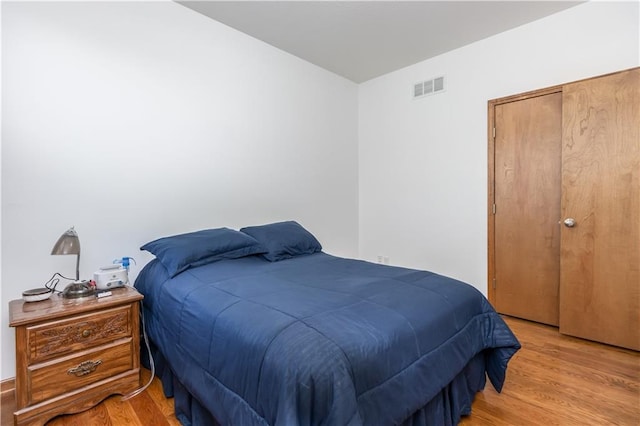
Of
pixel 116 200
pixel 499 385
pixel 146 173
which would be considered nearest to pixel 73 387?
pixel 116 200

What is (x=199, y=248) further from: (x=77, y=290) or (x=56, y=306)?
(x=56, y=306)

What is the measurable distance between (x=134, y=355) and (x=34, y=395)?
0.46 m

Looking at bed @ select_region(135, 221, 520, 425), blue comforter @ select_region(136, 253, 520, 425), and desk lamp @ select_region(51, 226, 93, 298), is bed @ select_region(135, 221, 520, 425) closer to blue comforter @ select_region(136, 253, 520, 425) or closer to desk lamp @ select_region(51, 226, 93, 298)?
blue comforter @ select_region(136, 253, 520, 425)

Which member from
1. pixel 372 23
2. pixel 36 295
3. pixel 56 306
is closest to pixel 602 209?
pixel 372 23

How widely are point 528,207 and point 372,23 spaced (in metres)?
2.25

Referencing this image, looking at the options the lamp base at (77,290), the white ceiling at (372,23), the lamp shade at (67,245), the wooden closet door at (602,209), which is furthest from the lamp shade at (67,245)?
the wooden closet door at (602,209)

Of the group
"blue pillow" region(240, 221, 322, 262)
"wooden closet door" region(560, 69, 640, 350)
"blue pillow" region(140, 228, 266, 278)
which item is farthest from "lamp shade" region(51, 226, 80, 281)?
"wooden closet door" region(560, 69, 640, 350)

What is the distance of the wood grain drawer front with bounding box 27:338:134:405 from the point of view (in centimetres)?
161

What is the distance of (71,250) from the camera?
5.91ft

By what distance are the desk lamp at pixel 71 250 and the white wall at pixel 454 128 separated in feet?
10.4

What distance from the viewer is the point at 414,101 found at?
3.75 m

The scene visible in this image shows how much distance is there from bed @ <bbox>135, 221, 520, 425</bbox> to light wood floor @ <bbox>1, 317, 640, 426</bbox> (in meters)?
0.12

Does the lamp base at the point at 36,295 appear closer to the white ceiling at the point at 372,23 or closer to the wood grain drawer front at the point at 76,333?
the wood grain drawer front at the point at 76,333

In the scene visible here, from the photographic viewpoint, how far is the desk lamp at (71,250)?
1.78 m
